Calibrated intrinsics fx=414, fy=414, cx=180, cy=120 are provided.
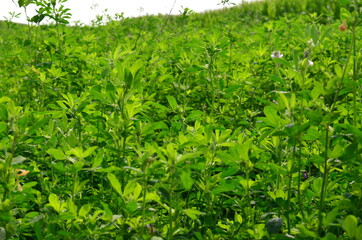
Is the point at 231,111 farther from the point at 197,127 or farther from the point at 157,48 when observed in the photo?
the point at 157,48

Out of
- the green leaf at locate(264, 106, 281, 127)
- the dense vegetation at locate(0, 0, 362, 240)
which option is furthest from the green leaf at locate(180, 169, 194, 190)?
the green leaf at locate(264, 106, 281, 127)

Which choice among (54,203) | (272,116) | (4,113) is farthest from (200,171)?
(4,113)

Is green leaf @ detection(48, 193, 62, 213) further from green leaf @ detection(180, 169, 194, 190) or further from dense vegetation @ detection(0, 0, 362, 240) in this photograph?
green leaf @ detection(180, 169, 194, 190)

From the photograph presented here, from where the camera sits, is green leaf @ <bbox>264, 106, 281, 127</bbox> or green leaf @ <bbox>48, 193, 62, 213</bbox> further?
green leaf @ <bbox>264, 106, 281, 127</bbox>

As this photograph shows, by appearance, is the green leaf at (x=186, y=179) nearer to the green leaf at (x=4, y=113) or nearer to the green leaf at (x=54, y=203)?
the green leaf at (x=54, y=203)

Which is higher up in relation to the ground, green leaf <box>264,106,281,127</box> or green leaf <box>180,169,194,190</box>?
green leaf <box>264,106,281,127</box>

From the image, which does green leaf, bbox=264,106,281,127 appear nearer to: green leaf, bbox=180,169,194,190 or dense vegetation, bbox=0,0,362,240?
dense vegetation, bbox=0,0,362,240

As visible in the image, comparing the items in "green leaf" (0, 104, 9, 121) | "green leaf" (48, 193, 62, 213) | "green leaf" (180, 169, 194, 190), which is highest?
"green leaf" (0, 104, 9, 121)

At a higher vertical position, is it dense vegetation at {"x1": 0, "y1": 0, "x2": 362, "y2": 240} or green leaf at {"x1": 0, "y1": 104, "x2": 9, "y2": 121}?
green leaf at {"x1": 0, "y1": 104, "x2": 9, "y2": 121}

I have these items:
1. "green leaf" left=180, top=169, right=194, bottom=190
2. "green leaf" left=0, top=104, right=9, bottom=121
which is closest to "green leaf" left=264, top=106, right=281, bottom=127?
"green leaf" left=180, top=169, right=194, bottom=190

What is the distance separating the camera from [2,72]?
17.4 ft

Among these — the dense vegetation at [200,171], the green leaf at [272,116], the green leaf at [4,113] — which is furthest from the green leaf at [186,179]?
the green leaf at [4,113]

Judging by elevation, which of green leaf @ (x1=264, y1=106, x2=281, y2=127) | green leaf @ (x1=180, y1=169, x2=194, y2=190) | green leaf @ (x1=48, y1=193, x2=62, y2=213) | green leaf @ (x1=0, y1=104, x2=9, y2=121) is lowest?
green leaf @ (x1=48, y1=193, x2=62, y2=213)

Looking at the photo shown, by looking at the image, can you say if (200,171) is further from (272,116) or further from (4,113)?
(4,113)
